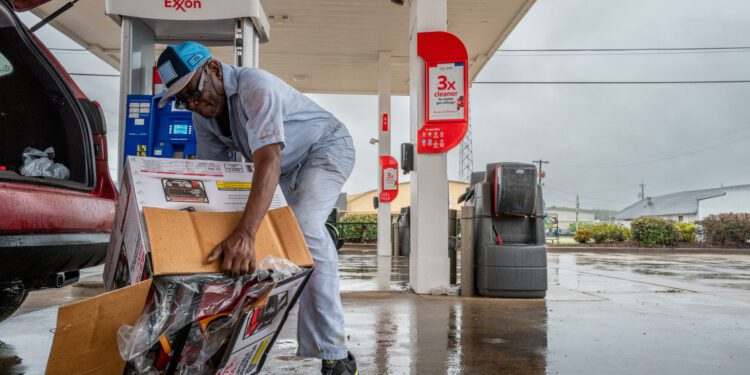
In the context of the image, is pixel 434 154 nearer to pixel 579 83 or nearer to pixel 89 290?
pixel 89 290

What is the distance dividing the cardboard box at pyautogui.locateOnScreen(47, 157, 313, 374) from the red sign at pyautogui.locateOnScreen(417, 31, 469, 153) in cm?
374

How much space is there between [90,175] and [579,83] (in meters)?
23.8

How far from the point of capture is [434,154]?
5668mm

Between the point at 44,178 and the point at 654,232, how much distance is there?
19.9 metres

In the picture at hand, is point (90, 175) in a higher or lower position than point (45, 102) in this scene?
lower

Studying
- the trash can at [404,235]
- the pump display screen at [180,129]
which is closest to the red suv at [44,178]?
the pump display screen at [180,129]

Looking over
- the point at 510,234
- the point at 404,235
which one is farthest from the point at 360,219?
the point at 510,234

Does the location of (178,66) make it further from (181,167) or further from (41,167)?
(41,167)

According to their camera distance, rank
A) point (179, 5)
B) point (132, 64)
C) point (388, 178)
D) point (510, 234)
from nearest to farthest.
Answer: point (179, 5) → point (132, 64) → point (510, 234) → point (388, 178)

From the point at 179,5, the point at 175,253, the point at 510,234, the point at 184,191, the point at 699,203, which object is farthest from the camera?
the point at 699,203

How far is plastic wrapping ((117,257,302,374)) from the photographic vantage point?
5.06 ft

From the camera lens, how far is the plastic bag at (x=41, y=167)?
2695mm

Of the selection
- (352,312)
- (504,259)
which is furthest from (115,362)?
(504,259)

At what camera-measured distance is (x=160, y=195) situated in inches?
70.1
